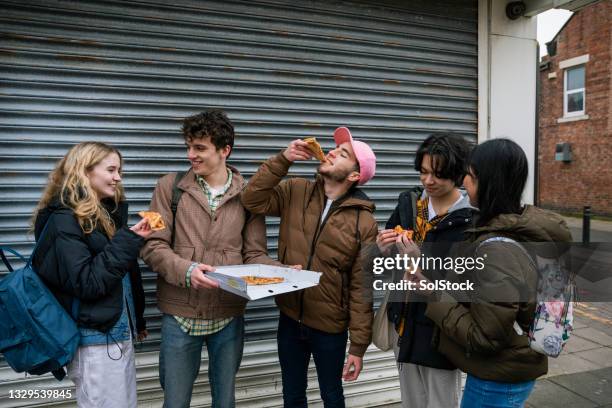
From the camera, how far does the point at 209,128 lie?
103 inches

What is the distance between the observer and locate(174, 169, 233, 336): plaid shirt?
258 cm

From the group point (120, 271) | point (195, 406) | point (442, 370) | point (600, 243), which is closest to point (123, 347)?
point (120, 271)

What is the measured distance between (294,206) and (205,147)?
655mm

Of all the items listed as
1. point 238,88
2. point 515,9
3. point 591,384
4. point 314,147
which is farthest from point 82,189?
point 591,384

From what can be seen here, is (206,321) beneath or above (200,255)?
beneath

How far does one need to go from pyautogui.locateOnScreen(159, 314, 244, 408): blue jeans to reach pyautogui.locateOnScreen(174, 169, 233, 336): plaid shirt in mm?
34

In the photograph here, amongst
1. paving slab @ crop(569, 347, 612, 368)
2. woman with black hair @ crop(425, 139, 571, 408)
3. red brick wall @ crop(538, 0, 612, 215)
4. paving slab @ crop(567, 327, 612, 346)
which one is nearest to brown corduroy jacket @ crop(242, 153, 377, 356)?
woman with black hair @ crop(425, 139, 571, 408)

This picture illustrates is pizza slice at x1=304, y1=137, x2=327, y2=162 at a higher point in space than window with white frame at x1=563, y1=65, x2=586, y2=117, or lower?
lower

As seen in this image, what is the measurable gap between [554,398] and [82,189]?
4.49 metres

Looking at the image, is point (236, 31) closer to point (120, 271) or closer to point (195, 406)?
point (120, 271)

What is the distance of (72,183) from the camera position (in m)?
2.34

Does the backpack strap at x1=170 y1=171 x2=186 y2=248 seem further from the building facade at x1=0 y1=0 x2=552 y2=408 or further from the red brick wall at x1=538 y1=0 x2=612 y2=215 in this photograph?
the red brick wall at x1=538 y1=0 x2=612 y2=215

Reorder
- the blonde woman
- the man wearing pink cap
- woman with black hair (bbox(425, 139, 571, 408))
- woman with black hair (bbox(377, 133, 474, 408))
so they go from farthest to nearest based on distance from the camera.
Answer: the man wearing pink cap → woman with black hair (bbox(377, 133, 474, 408)) → the blonde woman → woman with black hair (bbox(425, 139, 571, 408))

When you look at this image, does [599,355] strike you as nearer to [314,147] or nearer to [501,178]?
[501,178]
